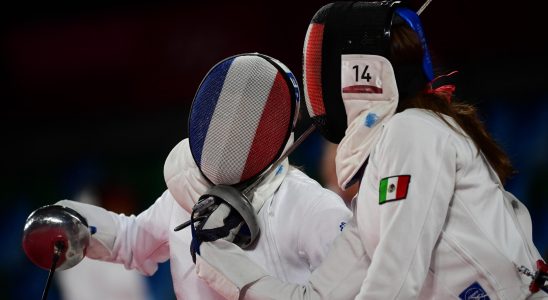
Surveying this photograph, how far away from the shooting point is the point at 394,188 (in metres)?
1.54

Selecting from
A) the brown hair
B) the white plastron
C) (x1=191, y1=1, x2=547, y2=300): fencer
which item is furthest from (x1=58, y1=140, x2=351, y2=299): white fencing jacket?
the brown hair

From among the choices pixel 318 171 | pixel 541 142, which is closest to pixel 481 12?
pixel 541 142

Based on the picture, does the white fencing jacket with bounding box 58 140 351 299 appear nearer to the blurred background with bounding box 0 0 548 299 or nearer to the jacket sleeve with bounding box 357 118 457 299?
the jacket sleeve with bounding box 357 118 457 299

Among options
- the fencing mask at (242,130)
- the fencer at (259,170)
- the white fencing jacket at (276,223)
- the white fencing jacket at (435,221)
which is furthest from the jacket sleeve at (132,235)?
the white fencing jacket at (435,221)

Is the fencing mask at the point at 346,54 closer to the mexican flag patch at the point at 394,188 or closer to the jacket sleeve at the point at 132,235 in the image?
the mexican flag patch at the point at 394,188

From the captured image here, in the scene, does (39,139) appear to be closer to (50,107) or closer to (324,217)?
(50,107)

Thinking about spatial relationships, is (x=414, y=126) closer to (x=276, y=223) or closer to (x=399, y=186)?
(x=399, y=186)

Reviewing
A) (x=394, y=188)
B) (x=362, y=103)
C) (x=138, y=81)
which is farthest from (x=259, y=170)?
(x=138, y=81)

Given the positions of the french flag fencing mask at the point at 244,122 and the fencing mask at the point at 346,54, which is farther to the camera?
the french flag fencing mask at the point at 244,122

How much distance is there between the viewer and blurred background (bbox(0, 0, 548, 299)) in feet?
10.1

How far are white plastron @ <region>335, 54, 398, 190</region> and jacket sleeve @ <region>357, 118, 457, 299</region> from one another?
0.28 ft

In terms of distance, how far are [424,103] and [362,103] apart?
0.12 meters

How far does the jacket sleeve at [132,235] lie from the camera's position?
7.56 ft

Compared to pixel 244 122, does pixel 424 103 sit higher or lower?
higher
